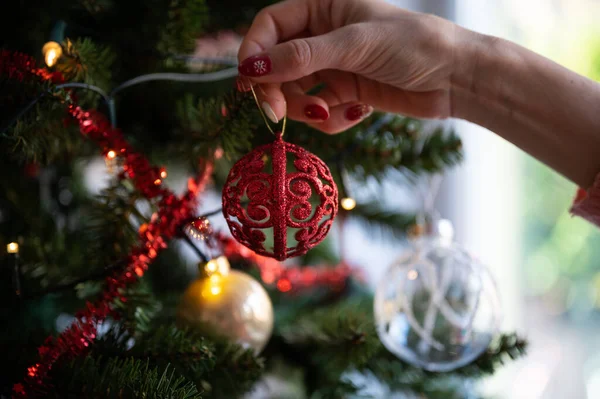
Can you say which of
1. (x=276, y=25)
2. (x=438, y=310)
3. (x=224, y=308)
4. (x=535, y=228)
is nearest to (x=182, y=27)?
(x=276, y=25)

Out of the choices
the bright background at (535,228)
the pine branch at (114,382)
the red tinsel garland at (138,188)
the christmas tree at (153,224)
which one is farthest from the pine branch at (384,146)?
the bright background at (535,228)

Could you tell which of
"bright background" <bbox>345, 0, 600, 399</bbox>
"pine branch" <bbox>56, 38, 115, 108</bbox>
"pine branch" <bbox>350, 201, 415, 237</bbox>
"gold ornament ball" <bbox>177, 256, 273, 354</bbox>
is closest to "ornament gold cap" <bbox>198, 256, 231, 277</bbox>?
"gold ornament ball" <bbox>177, 256, 273, 354</bbox>

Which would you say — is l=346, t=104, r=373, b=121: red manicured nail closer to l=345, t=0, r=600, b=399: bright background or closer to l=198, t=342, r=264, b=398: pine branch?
l=198, t=342, r=264, b=398: pine branch

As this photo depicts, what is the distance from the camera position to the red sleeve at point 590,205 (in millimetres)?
595

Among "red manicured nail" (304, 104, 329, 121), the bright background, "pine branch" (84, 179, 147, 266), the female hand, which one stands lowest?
the bright background

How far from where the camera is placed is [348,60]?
54 cm

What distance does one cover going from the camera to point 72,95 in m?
0.53

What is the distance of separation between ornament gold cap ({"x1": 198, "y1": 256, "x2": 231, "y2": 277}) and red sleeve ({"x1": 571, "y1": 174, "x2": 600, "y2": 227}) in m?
0.41

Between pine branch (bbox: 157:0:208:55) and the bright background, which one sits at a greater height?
pine branch (bbox: 157:0:208:55)

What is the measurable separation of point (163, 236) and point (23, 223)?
0.36 meters

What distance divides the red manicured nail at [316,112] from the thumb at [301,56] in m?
0.06

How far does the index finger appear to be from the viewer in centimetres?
56

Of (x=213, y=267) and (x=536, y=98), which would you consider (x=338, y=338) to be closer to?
(x=213, y=267)

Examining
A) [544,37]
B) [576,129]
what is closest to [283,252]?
[576,129]
